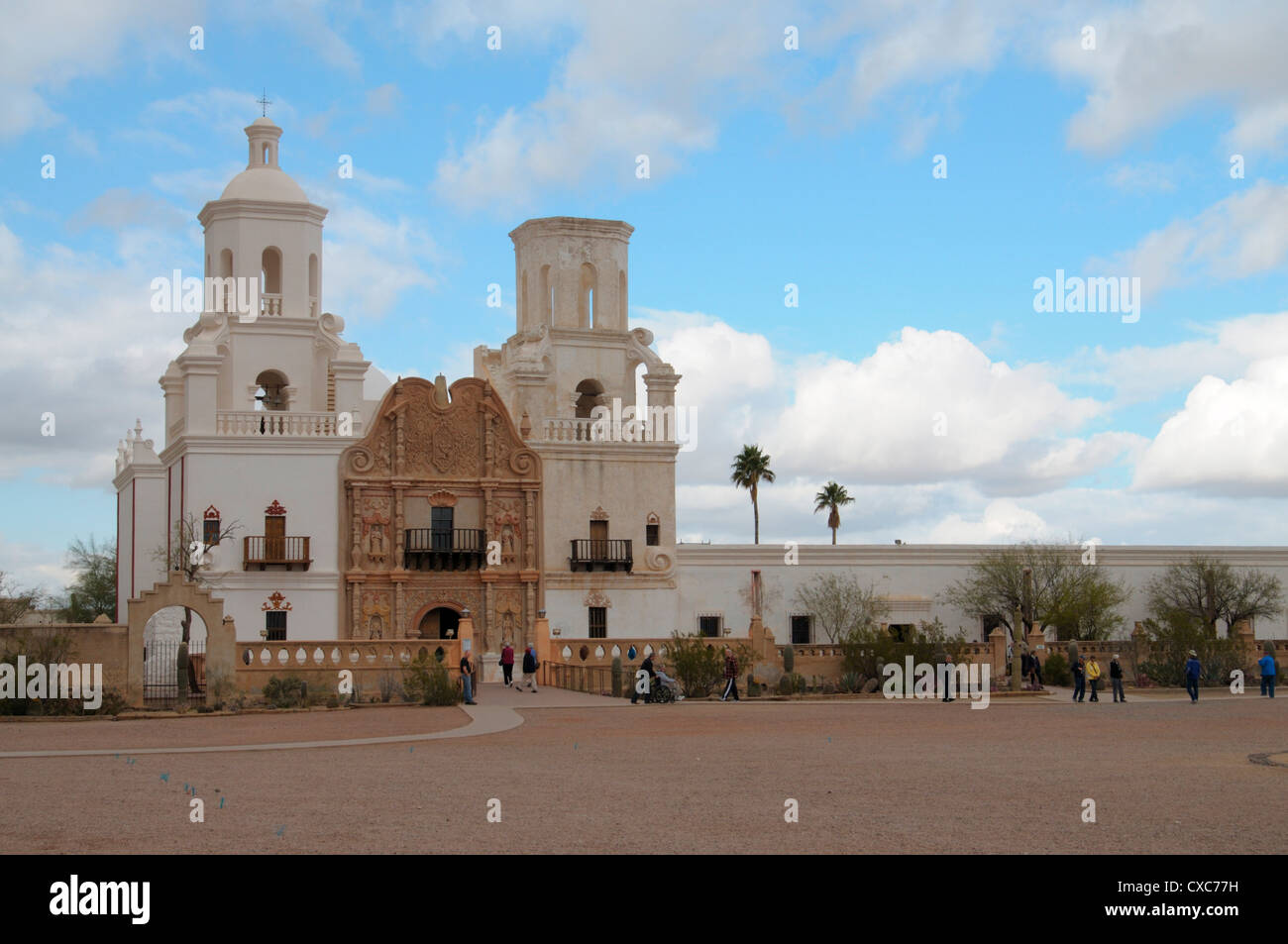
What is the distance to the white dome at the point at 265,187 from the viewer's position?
4650cm

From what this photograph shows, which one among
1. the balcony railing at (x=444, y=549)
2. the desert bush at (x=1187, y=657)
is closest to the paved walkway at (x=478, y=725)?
the balcony railing at (x=444, y=549)

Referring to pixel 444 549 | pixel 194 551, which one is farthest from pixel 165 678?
pixel 444 549

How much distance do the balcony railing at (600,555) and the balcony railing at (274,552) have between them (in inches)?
326

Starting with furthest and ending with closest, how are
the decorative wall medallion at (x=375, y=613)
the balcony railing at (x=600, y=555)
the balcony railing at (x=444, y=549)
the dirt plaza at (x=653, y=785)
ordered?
1. the balcony railing at (x=600, y=555)
2. the balcony railing at (x=444, y=549)
3. the decorative wall medallion at (x=375, y=613)
4. the dirt plaza at (x=653, y=785)

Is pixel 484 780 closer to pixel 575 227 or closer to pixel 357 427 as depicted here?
pixel 357 427

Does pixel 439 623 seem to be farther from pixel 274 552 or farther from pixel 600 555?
pixel 274 552

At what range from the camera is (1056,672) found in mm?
43344

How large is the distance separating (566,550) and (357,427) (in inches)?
298

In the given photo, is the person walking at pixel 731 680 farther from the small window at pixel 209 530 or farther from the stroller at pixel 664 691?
the small window at pixel 209 530

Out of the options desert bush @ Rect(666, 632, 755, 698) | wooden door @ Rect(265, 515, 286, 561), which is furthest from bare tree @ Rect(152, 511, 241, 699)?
desert bush @ Rect(666, 632, 755, 698)

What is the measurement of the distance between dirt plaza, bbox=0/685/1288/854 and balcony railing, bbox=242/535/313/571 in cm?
1548

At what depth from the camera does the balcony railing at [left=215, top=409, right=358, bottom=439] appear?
145ft
